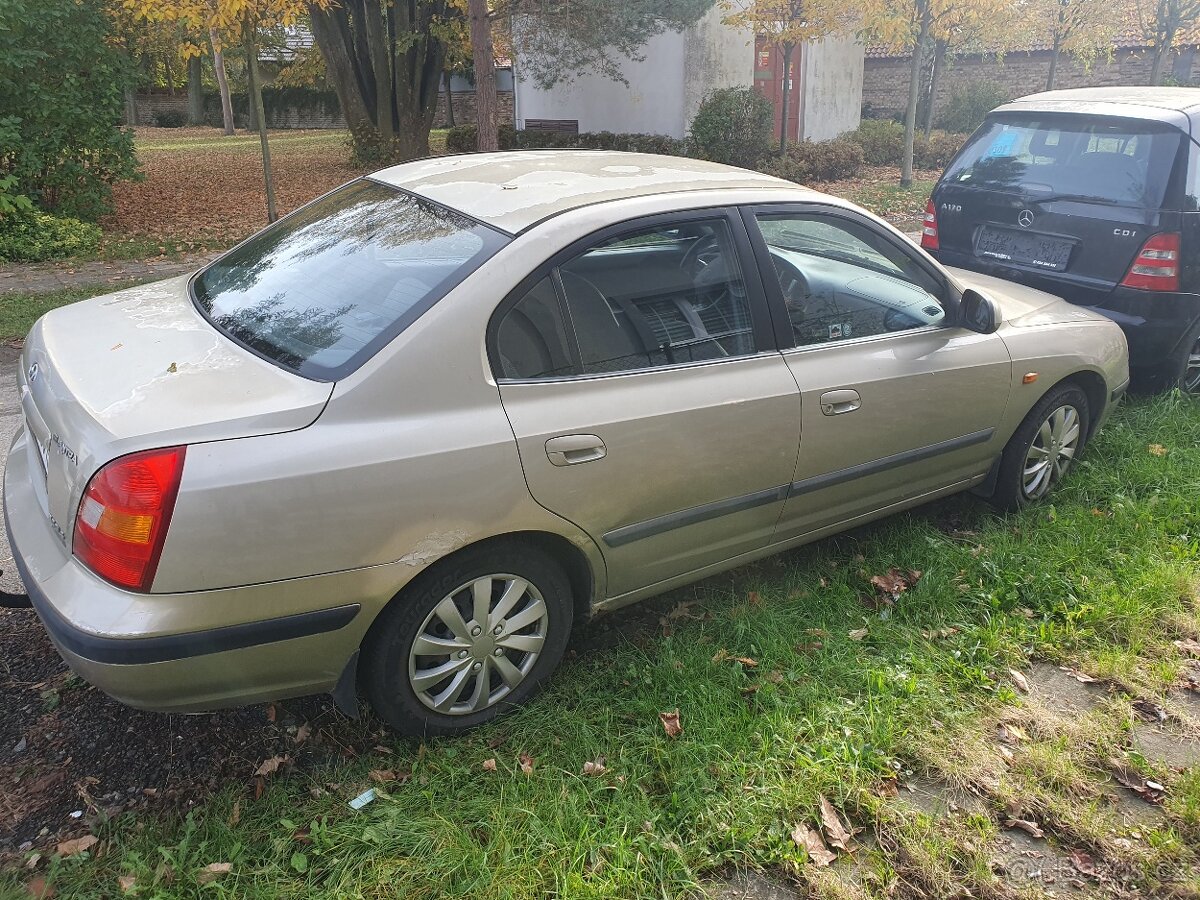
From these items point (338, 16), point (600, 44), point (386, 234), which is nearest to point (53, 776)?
point (386, 234)

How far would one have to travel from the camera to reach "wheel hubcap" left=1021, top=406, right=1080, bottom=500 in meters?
4.52

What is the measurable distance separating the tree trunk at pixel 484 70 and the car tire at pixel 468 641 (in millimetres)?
7211

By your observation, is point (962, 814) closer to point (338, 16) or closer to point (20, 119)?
point (20, 119)

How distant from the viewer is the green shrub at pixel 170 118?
39438 mm

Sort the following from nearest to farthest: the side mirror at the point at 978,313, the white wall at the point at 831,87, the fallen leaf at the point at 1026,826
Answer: the fallen leaf at the point at 1026,826 → the side mirror at the point at 978,313 → the white wall at the point at 831,87

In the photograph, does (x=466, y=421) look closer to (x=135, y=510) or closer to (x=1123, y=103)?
(x=135, y=510)

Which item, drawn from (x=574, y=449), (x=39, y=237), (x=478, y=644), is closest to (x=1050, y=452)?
(x=574, y=449)

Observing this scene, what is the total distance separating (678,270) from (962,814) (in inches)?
76.0

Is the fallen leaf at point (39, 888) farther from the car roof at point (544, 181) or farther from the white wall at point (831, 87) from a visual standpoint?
the white wall at point (831, 87)

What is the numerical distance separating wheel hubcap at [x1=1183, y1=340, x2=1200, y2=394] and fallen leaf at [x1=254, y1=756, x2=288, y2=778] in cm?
558

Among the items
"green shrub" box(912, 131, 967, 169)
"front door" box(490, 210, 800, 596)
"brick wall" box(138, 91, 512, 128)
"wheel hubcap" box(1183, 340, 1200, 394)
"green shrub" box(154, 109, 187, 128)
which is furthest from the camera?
"green shrub" box(154, 109, 187, 128)

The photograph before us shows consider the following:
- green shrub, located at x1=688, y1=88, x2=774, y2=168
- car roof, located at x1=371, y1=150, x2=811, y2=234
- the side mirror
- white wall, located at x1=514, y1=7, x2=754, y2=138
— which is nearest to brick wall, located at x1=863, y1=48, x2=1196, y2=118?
white wall, located at x1=514, y1=7, x2=754, y2=138

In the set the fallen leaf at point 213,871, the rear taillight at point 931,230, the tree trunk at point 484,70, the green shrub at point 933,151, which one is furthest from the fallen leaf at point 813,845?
the green shrub at point 933,151

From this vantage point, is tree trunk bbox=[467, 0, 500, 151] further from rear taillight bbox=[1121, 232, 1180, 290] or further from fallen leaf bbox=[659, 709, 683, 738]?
fallen leaf bbox=[659, 709, 683, 738]
